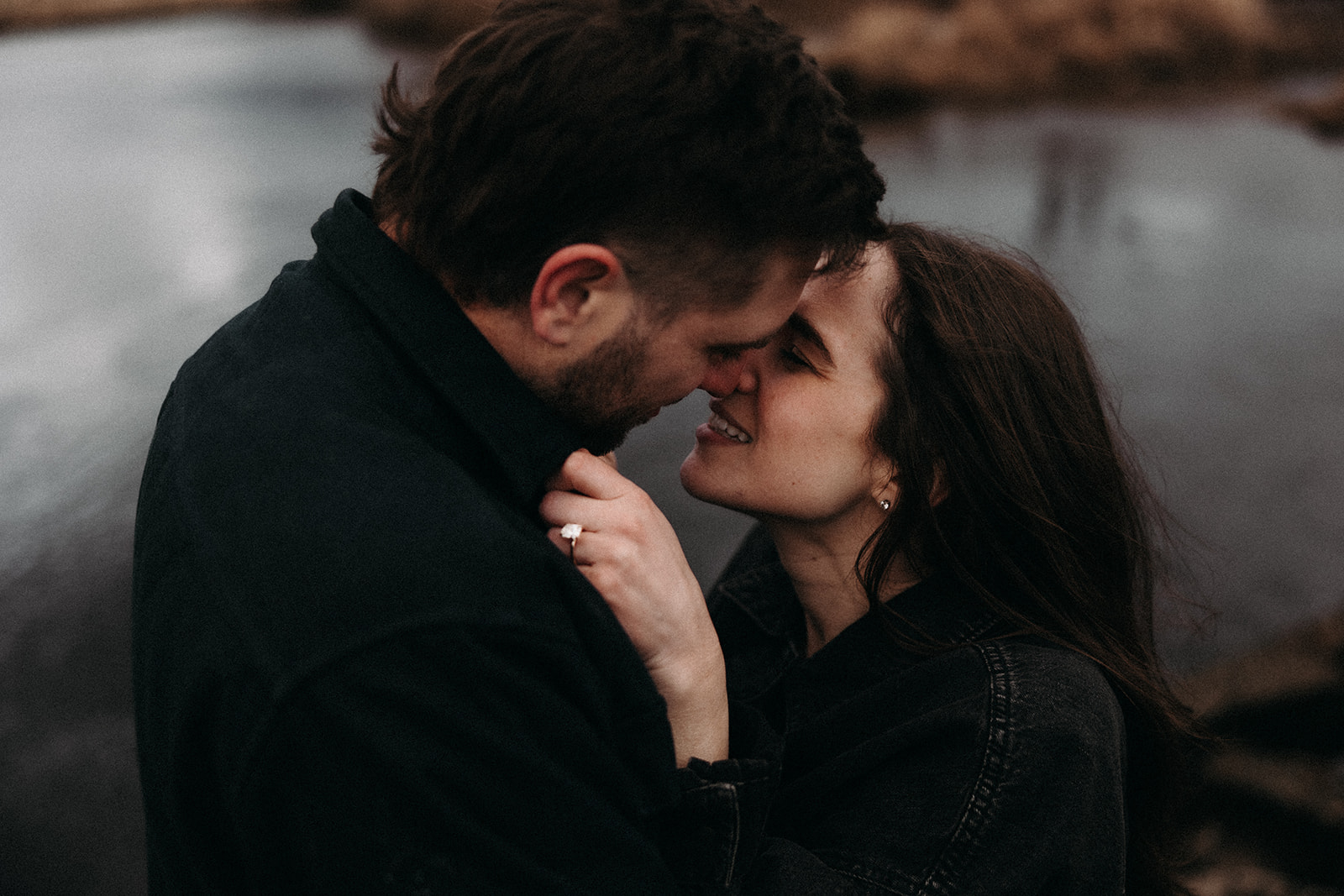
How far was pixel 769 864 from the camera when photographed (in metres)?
1.42

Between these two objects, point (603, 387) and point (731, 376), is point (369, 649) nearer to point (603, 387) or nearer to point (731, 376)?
point (603, 387)

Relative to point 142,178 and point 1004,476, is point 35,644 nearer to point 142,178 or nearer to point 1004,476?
point 1004,476

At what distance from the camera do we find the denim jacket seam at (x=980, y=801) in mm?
1379

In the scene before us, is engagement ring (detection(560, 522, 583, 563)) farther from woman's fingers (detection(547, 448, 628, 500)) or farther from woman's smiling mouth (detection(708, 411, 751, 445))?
woman's smiling mouth (detection(708, 411, 751, 445))

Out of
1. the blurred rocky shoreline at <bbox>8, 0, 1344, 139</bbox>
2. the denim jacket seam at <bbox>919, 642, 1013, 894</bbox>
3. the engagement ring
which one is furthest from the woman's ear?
the blurred rocky shoreline at <bbox>8, 0, 1344, 139</bbox>

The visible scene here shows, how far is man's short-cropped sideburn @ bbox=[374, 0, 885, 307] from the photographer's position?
1.12 metres

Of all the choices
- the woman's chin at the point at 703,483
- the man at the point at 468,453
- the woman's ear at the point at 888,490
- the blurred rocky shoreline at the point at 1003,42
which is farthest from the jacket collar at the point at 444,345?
the blurred rocky shoreline at the point at 1003,42

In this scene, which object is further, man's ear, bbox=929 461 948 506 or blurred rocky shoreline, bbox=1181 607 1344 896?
blurred rocky shoreline, bbox=1181 607 1344 896

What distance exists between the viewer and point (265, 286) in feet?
13.9

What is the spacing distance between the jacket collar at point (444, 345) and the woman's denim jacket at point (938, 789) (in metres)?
0.52

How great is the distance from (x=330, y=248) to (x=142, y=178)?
15.7 ft

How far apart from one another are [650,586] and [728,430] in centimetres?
61

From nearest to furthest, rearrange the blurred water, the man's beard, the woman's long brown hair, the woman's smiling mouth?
the man's beard < the woman's long brown hair < the woman's smiling mouth < the blurred water

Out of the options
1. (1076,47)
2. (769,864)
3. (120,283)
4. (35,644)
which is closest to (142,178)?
(120,283)
